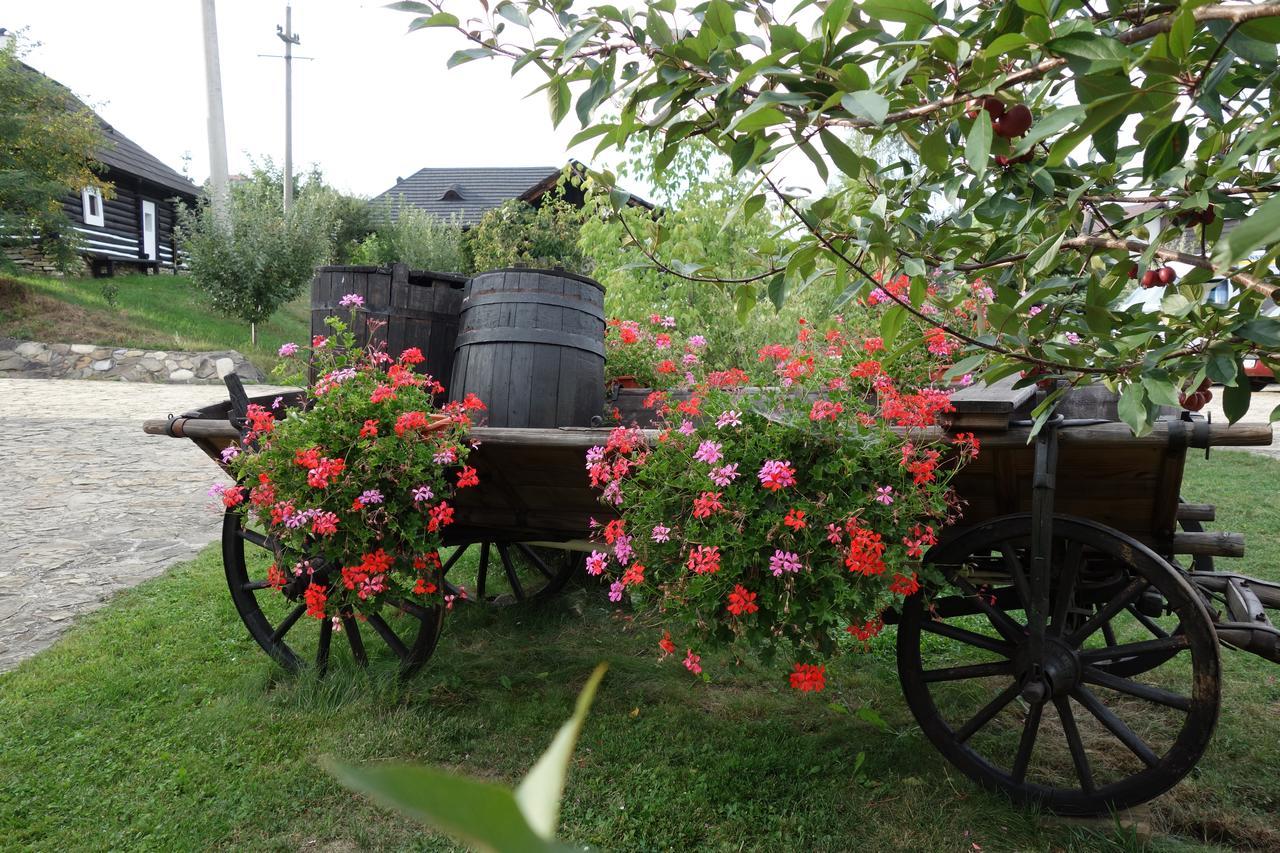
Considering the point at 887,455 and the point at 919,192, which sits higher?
the point at 919,192

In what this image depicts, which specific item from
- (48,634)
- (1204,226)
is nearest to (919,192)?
(1204,226)

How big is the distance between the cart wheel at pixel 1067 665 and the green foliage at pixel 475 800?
2517 mm

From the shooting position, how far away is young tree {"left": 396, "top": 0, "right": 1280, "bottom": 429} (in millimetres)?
1064

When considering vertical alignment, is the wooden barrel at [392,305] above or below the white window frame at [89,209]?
below

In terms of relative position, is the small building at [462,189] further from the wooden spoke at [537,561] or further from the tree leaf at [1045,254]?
the tree leaf at [1045,254]

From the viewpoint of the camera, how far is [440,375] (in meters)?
4.11

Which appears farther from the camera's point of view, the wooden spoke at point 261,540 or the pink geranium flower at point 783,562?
the wooden spoke at point 261,540

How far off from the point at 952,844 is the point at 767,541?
3.39 ft

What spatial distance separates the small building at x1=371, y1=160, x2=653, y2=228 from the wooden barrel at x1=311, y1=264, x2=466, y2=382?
24104mm

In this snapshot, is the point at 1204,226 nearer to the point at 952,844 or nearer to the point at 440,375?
the point at 952,844

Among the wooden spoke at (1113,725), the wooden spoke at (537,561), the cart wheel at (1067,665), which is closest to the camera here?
the cart wheel at (1067,665)

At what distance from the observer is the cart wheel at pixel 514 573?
4.70 meters

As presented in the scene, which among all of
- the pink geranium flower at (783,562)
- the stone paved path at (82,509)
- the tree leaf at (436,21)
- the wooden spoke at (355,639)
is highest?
the tree leaf at (436,21)

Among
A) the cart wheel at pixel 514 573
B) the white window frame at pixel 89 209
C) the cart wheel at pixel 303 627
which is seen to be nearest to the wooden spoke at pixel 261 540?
the cart wheel at pixel 303 627
